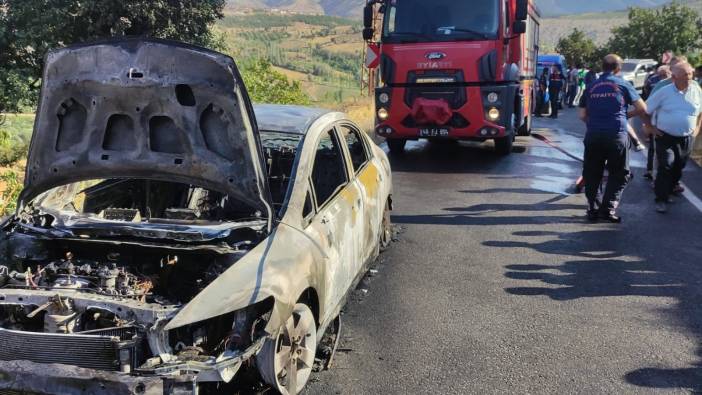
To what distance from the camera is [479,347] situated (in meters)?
4.25

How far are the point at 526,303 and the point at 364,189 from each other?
162 centimetres

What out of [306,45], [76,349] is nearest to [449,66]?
[76,349]

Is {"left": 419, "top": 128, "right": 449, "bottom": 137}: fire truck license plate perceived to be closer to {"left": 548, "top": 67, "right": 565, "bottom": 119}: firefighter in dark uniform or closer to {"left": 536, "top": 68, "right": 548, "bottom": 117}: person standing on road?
{"left": 536, "top": 68, "right": 548, "bottom": 117}: person standing on road

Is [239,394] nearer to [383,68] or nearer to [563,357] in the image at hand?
[563,357]

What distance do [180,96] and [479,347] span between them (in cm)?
257

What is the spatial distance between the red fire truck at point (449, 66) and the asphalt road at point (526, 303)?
7.57 ft

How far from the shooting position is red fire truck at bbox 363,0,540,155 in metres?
10.4

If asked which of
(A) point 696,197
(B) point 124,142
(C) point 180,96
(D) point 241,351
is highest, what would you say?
(C) point 180,96

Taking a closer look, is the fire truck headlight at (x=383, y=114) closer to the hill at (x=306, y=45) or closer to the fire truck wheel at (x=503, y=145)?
the fire truck wheel at (x=503, y=145)

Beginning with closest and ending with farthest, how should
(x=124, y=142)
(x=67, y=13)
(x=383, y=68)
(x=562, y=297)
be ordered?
(x=124, y=142) < (x=562, y=297) < (x=383, y=68) < (x=67, y=13)

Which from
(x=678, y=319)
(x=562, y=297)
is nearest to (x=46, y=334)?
(x=562, y=297)

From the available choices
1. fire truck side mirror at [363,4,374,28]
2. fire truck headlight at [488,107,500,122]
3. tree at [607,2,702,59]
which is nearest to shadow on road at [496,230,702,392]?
fire truck headlight at [488,107,500,122]

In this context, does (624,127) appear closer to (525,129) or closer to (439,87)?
(439,87)

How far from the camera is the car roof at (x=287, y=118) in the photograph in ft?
14.7
